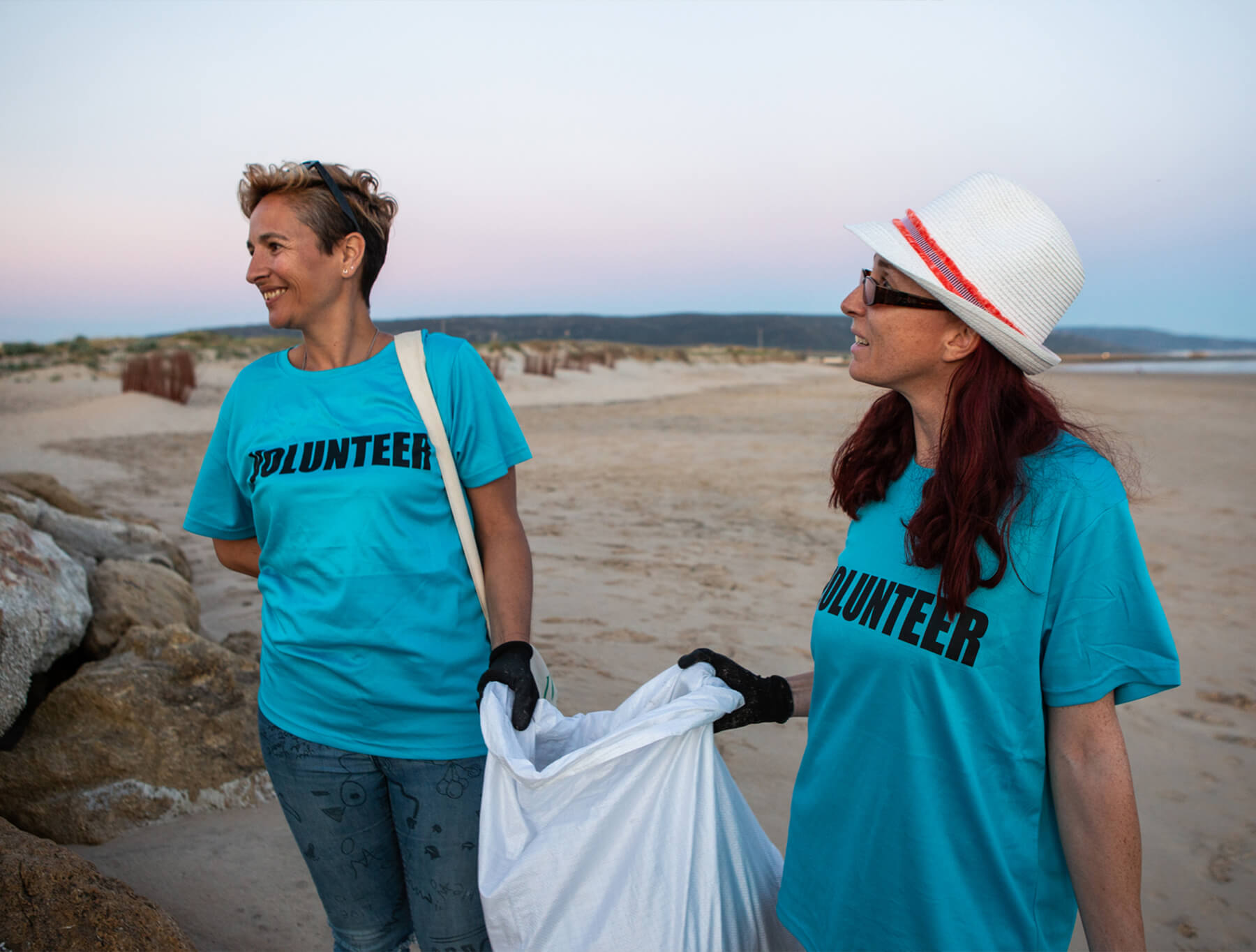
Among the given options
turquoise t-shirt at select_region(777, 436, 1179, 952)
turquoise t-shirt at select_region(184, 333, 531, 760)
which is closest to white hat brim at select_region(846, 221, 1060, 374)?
turquoise t-shirt at select_region(777, 436, 1179, 952)

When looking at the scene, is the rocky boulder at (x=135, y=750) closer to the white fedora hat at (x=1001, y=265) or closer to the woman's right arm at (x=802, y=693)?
the woman's right arm at (x=802, y=693)

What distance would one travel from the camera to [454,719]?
1657mm

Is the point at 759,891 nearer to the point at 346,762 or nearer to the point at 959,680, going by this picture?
the point at 959,680

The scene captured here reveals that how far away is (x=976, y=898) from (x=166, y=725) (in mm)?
2577

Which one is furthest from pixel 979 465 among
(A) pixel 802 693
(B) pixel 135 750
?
(B) pixel 135 750

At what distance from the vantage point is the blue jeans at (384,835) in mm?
1625

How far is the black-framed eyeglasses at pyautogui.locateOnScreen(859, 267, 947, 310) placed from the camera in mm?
1389

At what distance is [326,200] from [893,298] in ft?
3.68

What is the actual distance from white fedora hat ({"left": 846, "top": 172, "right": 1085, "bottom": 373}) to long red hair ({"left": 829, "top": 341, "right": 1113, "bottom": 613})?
5 centimetres

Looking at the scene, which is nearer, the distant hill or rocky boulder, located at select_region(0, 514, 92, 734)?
rocky boulder, located at select_region(0, 514, 92, 734)

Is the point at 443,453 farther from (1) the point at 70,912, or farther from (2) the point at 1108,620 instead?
(1) the point at 70,912

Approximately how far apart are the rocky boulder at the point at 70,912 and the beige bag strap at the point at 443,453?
999 millimetres

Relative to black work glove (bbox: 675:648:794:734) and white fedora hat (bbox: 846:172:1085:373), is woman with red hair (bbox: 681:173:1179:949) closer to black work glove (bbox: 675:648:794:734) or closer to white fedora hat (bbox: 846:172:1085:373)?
white fedora hat (bbox: 846:172:1085:373)

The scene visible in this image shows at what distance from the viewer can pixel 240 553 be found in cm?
202
